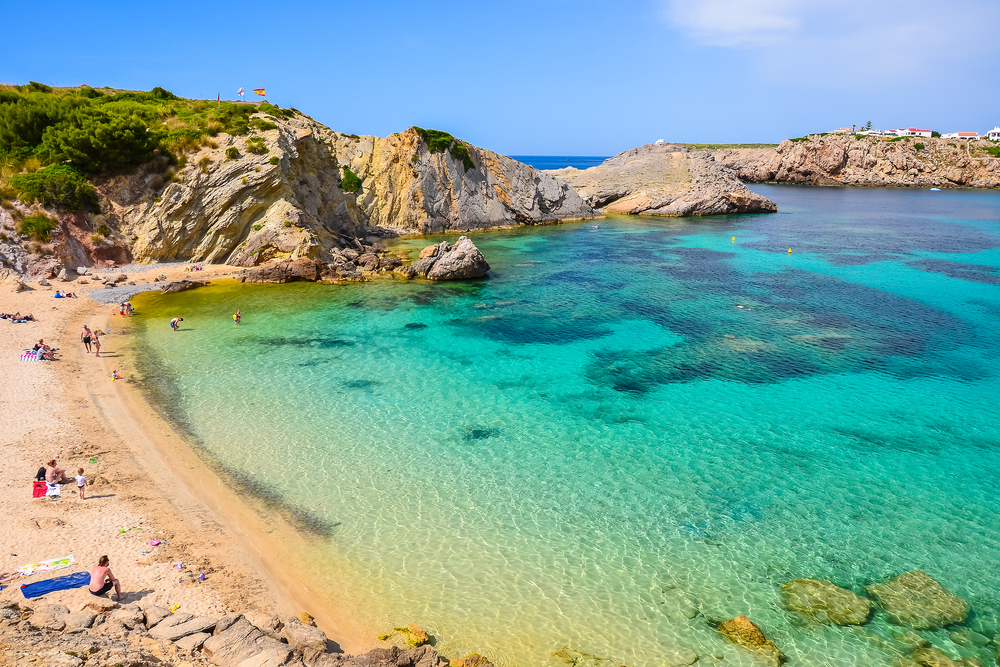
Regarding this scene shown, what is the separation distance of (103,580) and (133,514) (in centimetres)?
376

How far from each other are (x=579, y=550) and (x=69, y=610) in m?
→ 11.2

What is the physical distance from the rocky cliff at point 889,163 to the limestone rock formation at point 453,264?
113297 millimetres

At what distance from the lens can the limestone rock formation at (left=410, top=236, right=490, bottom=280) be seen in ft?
139

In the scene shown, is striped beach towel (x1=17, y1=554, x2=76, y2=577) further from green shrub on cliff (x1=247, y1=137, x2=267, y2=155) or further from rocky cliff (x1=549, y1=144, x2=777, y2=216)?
rocky cliff (x1=549, y1=144, x2=777, y2=216)

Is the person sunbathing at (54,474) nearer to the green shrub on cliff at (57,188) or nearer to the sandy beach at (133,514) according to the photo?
the sandy beach at (133,514)

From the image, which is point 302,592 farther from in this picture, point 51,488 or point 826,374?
point 826,374

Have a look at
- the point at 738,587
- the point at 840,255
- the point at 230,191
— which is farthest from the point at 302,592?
the point at 840,255

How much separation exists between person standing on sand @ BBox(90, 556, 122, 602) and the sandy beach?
36 cm

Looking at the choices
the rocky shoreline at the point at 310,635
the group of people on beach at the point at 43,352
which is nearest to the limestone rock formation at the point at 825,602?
the rocky shoreline at the point at 310,635

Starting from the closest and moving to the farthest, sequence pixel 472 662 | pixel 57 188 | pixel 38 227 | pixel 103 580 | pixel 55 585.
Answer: pixel 472 662, pixel 103 580, pixel 55 585, pixel 38 227, pixel 57 188

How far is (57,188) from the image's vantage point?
38906 mm

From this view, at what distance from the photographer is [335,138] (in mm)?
65875

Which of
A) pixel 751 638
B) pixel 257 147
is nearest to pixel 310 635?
pixel 751 638

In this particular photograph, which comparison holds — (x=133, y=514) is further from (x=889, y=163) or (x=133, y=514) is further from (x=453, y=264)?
(x=889, y=163)
